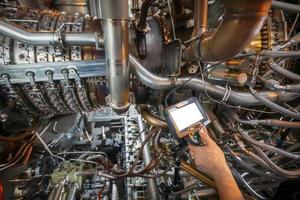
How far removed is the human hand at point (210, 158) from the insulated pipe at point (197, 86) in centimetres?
25

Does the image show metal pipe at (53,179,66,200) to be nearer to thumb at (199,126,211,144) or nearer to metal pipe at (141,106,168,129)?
metal pipe at (141,106,168,129)

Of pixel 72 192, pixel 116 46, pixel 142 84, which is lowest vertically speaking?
pixel 72 192

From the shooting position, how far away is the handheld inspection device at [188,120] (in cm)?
100

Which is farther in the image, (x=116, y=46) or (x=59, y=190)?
(x=59, y=190)

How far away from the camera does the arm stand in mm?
896

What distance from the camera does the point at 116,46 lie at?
2.65ft

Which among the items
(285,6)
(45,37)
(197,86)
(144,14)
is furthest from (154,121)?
(285,6)

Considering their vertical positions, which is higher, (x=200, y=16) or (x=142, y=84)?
(x=200, y=16)

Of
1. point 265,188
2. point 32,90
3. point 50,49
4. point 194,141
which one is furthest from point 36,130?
point 265,188

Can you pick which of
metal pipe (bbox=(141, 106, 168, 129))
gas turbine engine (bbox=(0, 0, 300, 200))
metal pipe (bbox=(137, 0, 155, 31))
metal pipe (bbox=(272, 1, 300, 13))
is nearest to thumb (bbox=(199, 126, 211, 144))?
gas turbine engine (bbox=(0, 0, 300, 200))

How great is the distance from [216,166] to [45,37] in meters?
0.84

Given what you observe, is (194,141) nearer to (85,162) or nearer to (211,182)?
Result: (211,182)

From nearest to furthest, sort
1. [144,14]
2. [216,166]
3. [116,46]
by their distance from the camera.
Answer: [116,46] < [216,166] < [144,14]

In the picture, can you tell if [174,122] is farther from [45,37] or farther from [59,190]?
[59,190]
